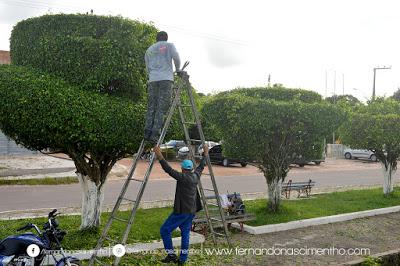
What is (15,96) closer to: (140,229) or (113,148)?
(113,148)

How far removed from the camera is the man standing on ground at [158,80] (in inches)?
319

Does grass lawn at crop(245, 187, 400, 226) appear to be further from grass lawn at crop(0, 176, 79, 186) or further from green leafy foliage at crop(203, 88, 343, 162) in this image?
grass lawn at crop(0, 176, 79, 186)

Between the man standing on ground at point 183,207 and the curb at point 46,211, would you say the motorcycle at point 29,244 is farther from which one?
the curb at point 46,211

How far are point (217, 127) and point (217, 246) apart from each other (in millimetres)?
3966

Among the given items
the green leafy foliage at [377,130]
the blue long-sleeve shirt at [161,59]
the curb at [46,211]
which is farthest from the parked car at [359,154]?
the blue long-sleeve shirt at [161,59]

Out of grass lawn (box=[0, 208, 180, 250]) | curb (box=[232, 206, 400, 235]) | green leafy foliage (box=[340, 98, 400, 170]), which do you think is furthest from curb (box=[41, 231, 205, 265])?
green leafy foliage (box=[340, 98, 400, 170])

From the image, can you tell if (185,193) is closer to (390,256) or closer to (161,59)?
(161,59)

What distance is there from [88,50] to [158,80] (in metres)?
1.56

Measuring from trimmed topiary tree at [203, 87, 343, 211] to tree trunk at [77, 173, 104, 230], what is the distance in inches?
163

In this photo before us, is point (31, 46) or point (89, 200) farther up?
point (31, 46)

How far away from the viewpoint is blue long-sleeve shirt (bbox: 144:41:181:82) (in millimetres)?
8117

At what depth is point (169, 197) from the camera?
17.5 metres

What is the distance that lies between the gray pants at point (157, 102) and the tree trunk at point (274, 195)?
20.2 ft

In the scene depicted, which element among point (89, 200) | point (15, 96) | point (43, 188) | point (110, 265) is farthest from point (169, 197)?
point (15, 96)
